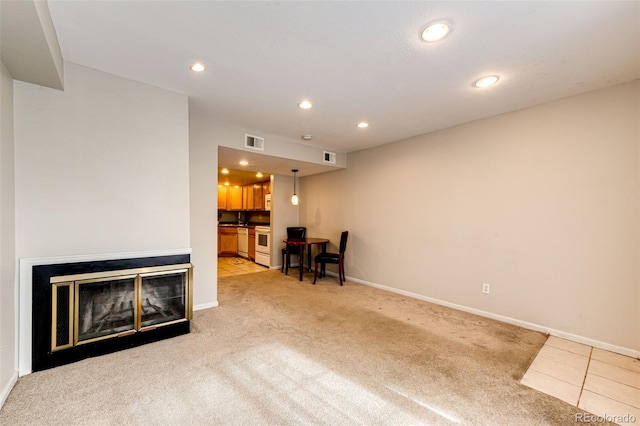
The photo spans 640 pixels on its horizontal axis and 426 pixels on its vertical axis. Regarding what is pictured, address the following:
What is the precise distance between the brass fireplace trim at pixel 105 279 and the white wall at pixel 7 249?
21cm

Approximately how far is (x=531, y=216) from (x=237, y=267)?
5623 millimetres

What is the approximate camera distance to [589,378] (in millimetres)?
2047

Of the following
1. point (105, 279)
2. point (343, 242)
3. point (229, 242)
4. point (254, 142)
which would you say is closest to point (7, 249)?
Answer: point (105, 279)

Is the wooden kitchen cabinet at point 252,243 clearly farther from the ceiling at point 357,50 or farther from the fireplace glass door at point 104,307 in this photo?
the fireplace glass door at point 104,307

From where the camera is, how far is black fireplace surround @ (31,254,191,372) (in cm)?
201

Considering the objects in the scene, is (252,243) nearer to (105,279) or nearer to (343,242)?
(343,242)

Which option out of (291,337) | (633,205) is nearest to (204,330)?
(291,337)

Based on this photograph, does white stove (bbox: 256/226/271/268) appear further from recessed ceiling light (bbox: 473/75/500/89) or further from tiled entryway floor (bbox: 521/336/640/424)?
tiled entryway floor (bbox: 521/336/640/424)

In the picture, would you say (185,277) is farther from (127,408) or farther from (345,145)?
(345,145)

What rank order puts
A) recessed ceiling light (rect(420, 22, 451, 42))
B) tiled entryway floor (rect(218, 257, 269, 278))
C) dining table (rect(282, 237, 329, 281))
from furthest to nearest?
tiled entryway floor (rect(218, 257, 269, 278)) → dining table (rect(282, 237, 329, 281)) → recessed ceiling light (rect(420, 22, 451, 42))

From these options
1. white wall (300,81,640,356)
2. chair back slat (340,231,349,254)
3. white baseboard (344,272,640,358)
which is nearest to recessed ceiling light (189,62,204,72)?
white wall (300,81,640,356)

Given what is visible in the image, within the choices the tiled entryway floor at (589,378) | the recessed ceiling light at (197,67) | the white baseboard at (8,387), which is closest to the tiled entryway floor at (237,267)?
the white baseboard at (8,387)

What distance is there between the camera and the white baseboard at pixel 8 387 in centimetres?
A: 167

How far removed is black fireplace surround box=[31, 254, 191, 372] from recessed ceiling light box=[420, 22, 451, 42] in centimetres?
295
